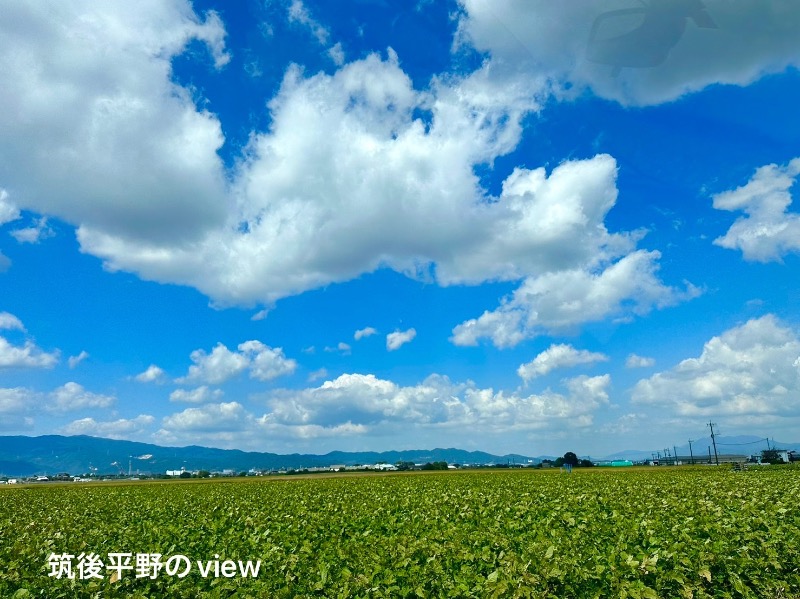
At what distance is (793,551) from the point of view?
14.4 m

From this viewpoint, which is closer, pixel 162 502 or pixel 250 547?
pixel 250 547

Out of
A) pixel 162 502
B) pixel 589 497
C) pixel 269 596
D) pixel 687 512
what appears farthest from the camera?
pixel 162 502

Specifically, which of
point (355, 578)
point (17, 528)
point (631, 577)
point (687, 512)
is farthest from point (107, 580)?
point (687, 512)

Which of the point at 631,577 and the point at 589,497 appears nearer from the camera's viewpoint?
the point at 631,577

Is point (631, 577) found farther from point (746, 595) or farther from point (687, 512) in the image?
point (687, 512)

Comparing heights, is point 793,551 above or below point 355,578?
below

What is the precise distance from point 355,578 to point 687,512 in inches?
631

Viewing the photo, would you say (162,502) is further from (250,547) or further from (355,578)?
(355,578)

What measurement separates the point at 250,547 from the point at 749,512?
17.4m

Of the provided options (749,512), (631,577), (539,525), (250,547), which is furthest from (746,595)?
(250,547)

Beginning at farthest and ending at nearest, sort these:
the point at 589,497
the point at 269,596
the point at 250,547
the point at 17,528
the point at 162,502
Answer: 1. the point at 162,502
2. the point at 589,497
3. the point at 17,528
4. the point at 250,547
5. the point at 269,596

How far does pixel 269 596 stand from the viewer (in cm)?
987

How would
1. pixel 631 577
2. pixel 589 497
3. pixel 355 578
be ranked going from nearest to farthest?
pixel 355 578, pixel 631 577, pixel 589 497

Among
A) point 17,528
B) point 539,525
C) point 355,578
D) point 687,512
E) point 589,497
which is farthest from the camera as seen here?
point 589,497
